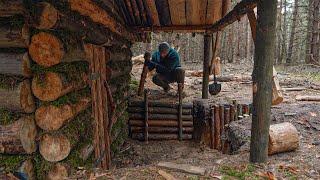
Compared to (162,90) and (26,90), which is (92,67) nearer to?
(26,90)

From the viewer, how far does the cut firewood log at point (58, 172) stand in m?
3.90

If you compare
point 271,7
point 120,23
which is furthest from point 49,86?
point 120,23

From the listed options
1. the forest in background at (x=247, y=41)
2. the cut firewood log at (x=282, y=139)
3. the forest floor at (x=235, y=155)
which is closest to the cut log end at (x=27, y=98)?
the forest floor at (x=235, y=155)

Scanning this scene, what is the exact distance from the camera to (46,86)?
12.2 feet

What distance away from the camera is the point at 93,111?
5359 mm

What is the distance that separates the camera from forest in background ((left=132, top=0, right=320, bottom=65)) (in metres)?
21.0

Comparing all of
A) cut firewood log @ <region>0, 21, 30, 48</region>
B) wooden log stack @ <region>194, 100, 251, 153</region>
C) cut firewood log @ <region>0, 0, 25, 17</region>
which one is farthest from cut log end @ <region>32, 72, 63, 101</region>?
wooden log stack @ <region>194, 100, 251, 153</region>

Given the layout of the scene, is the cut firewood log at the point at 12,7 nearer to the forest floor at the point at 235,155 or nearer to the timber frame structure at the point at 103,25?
the timber frame structure at the point at 103,25

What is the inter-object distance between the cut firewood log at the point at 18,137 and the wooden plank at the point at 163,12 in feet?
13.7

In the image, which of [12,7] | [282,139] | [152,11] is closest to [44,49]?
[12,7]

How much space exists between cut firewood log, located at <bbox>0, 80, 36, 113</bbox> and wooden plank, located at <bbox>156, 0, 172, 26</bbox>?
403cm

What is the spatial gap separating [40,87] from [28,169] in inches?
34.7

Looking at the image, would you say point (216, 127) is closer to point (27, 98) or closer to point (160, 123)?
point (160, 123)

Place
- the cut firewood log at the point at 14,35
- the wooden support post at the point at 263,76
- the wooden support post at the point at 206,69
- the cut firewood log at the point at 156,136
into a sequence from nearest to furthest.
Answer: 1. the cut firewood log at the point at 14,35
2. the wooden support post at the point at 263,76
3. the cut firewood log at the point at 156,136
4. the wooden support post at the point at 206,69
